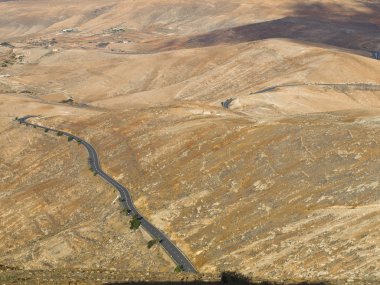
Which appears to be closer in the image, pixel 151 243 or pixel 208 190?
pixel 151 243

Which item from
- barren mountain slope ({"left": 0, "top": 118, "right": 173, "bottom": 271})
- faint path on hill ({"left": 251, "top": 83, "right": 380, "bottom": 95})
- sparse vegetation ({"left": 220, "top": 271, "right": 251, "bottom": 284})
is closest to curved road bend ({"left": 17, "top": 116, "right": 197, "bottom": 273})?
barren mountain slope ({"left": 0, "top": 118, "right": 173, "bottom": 271})

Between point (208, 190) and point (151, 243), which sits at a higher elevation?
point (208, 190)

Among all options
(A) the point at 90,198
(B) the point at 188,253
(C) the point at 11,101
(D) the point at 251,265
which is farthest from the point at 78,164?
(C) the point at 11,101

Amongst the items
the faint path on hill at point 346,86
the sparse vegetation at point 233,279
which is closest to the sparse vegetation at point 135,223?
the sparse vegetation at point 233,279

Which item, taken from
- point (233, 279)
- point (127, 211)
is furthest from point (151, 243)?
point (233, 279)

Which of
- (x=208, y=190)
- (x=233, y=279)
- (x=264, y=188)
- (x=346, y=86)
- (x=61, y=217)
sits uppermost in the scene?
(x=233, y=279)

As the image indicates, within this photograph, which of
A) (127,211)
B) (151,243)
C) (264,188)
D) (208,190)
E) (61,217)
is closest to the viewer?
(151,243)

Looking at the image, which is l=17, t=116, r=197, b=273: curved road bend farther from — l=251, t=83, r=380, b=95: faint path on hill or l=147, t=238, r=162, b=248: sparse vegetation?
l=251, t=83, r=380, b=95: faint path on hill

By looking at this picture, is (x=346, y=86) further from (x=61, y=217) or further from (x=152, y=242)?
(x=152, y=242)

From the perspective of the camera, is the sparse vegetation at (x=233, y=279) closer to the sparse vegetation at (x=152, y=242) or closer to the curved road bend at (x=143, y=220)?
the curved road bend at (x=143, y=220)

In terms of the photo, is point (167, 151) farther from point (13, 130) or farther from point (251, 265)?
point (13, 130)

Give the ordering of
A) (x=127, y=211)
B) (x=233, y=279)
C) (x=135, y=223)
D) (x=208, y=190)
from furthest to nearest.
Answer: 1. (x=208, y=190)
2. (x=127, y=211)
3. (x=135, y=223)
4. (x=233, y=279)
